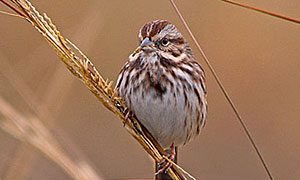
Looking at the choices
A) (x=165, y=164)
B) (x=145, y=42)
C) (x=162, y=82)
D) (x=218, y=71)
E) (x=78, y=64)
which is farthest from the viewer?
(x=218, y=71)

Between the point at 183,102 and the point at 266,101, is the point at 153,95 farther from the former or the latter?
the point at 266,101

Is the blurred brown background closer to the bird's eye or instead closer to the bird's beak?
the bird's eye

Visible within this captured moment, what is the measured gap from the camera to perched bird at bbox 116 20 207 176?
3.89 meters

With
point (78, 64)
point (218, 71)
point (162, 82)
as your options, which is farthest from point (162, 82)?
point (218, 71)

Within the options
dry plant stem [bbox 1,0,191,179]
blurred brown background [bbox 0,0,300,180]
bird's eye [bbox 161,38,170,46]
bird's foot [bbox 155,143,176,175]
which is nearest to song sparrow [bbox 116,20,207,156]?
bird's eye [bbox 161,38,170,46]

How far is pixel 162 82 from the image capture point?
3934 millimetres

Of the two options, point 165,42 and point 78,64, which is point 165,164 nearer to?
point 165,42

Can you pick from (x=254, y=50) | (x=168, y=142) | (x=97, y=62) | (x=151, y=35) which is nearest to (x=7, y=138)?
(x=168, y=142)

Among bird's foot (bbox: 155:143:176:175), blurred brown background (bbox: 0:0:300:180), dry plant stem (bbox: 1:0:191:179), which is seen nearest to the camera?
dry plant stem (bbox: 1:0:191:179)

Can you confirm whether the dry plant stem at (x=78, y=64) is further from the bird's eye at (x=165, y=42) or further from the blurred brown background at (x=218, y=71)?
the blurred brown background at (x=218, y=71)

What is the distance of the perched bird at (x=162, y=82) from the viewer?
3.89m

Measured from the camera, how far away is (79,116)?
665 centimetres

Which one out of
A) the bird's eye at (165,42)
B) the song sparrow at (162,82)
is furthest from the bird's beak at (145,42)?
the bird's eye at (165,42)

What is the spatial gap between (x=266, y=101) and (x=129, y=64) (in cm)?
264
